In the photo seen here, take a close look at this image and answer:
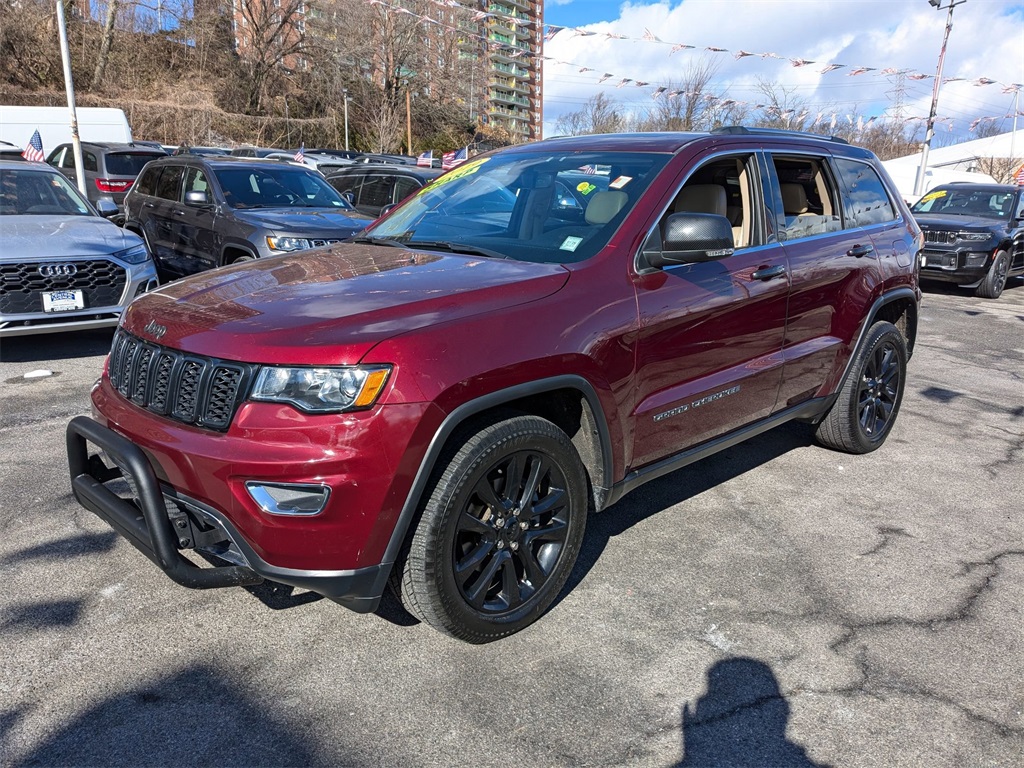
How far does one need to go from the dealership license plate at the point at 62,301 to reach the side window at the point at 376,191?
5945 millimetres

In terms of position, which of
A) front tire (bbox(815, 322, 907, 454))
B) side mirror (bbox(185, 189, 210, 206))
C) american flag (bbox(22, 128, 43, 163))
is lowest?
front tire (bbox(815, 322, 907, 454))

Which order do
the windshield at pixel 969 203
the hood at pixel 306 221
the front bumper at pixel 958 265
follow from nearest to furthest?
the hood at pixel 306 221 < the front bumper at pixel 958 265 < the windshield at pixel 969 203

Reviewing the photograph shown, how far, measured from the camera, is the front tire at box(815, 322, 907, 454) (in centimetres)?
474

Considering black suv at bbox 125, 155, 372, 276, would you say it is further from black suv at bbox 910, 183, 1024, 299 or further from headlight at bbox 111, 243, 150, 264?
→ black suv at bbox 910, 183, 1024, 299

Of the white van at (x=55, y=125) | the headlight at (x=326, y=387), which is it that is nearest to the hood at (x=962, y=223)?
the headlight at (x=326, y=387)

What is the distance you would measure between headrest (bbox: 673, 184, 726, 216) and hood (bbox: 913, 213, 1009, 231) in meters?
9.87

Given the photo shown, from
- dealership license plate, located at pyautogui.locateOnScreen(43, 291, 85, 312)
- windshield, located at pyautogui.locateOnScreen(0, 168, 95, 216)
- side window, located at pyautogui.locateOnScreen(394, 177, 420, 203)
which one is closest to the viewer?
dealership license plate, located at pyautogui.locateOnScreen(43, 291, 85, 312)

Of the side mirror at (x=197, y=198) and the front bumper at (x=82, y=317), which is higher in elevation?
the side mirror at (x=197, y=198)

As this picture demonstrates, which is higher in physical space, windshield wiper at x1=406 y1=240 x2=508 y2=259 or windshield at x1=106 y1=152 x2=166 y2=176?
windshield at x1=106 y1=152 x2=166 y2=176

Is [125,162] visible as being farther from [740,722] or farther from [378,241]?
[740,722]

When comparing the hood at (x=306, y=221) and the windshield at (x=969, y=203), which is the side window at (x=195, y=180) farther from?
the windshield at (x=969, y=203)

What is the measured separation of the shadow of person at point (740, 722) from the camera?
2.42m

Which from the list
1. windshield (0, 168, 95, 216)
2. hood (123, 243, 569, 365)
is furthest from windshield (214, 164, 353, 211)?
hood (123, 243, 569, 365)

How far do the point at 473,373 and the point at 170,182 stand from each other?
8.19m
